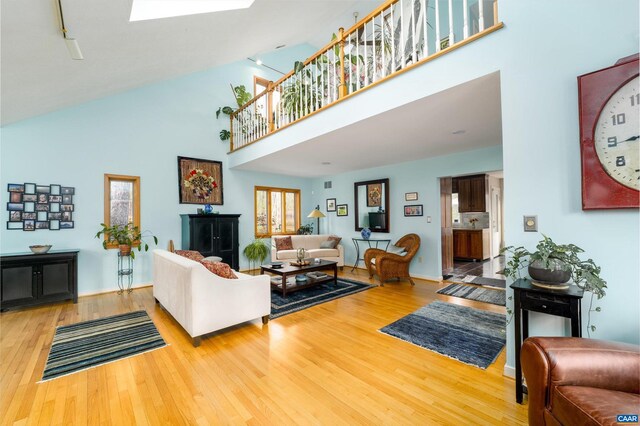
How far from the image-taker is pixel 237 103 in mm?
6430

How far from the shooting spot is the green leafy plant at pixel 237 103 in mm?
6148

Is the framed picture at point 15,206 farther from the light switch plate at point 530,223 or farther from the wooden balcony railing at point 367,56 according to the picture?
the light switch plate at point 530,223

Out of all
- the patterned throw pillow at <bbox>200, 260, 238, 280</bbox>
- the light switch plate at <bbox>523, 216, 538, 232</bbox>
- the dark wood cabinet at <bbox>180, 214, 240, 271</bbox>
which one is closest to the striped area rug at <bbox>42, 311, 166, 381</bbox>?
the patterned throw pillow at <bbox>200, 260, 238, 280</bbox>

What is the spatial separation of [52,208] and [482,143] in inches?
273

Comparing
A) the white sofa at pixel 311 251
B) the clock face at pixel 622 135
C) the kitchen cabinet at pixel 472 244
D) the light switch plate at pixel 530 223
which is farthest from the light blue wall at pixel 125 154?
the clock face at pixel 622 135

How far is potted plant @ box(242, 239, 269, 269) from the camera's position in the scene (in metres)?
6.35

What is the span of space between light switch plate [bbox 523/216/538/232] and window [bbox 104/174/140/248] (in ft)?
19.1

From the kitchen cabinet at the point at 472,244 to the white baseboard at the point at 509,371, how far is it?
5.95 m

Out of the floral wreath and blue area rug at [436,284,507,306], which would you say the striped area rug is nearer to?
the floral wreath

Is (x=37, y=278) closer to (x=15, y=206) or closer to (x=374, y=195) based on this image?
(x=15, y=206)

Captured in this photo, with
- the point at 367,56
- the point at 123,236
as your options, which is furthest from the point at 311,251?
the point at 367,56

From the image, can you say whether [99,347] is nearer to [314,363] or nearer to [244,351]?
[244,351]

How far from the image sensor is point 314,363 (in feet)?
7.63

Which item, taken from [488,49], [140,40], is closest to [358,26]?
[488,49]
